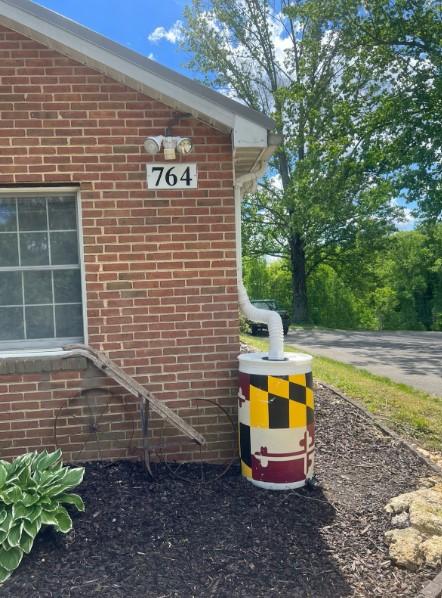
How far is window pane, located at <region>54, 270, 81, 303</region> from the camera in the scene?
4.73 metres

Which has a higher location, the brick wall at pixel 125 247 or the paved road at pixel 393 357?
the brick wall at pixel 125 247

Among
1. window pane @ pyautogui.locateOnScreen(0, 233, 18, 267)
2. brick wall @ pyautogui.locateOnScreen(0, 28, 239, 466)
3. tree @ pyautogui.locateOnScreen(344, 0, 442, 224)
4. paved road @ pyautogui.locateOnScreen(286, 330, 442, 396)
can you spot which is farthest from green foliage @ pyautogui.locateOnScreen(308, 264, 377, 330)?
window pane @ pyautogui.locateOnScreen(0, 233, 18, 267)

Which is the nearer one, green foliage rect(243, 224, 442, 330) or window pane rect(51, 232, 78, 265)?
window pane rect(51, 232, 78, 265)

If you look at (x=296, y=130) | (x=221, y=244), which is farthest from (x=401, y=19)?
(x=221, y=244)

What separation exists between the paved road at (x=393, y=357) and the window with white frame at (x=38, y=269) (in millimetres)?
6771

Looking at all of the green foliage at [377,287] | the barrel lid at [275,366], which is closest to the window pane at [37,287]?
the barrel lid at [275,366]

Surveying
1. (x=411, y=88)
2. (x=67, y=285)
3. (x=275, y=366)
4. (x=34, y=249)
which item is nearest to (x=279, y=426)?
(x=275, y=366)

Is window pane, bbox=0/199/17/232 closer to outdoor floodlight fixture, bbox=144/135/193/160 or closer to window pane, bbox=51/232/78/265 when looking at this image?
window pane, bbox=51/232/78/265

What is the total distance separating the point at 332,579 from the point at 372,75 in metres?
16.8

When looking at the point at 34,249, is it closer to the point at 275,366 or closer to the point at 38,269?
the point at 38,269

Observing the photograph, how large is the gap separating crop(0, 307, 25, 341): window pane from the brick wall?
0.34m

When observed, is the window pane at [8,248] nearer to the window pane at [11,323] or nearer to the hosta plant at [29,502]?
the window pane at [11,323]

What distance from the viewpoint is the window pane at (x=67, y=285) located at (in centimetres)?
473

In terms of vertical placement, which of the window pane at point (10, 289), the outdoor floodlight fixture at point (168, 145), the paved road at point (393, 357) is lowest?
the paved road at point (393, 357)
